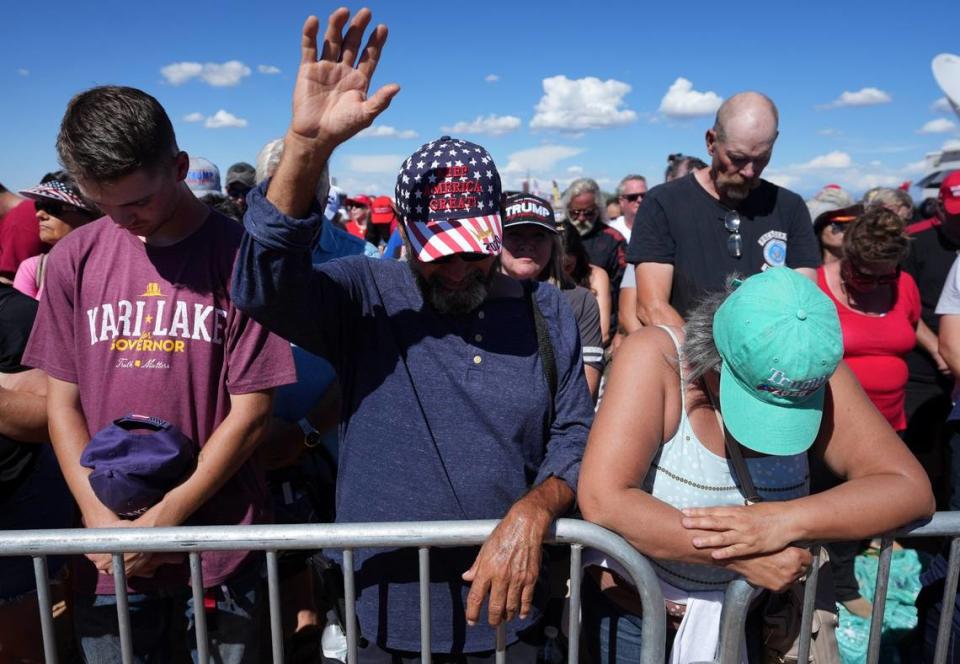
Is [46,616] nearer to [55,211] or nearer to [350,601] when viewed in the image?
[350,601]

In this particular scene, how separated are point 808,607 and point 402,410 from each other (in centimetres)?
117

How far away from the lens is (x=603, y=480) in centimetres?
169

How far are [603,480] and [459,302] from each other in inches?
23.6

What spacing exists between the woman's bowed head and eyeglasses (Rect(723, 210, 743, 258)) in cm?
149

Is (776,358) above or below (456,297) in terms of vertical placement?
below

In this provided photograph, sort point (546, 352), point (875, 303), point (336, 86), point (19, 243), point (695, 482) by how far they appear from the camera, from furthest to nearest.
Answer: point (875, 303)
point (19, 243)
point (546, 352)
point (695, 482)
point (336, 86)

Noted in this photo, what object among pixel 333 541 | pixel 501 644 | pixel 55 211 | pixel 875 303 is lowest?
pixel 501 644

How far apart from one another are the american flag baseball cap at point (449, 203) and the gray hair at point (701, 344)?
0.57 metres

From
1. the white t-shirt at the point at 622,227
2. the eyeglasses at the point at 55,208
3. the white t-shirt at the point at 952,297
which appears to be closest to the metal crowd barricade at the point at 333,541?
the eyeglasses at the point at 55,208

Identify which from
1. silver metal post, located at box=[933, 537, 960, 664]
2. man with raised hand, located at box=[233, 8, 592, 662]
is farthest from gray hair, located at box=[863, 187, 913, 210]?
man with raised hand, located at box=[233, 8, 592, 662]

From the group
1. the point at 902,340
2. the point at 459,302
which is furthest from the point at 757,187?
the point at 459,302

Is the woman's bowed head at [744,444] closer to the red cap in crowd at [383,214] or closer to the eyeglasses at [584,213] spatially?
the eyeglasses at [584,213]

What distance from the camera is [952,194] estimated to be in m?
4.39

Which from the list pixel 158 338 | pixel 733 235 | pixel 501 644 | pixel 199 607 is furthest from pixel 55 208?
pixel 733 235
